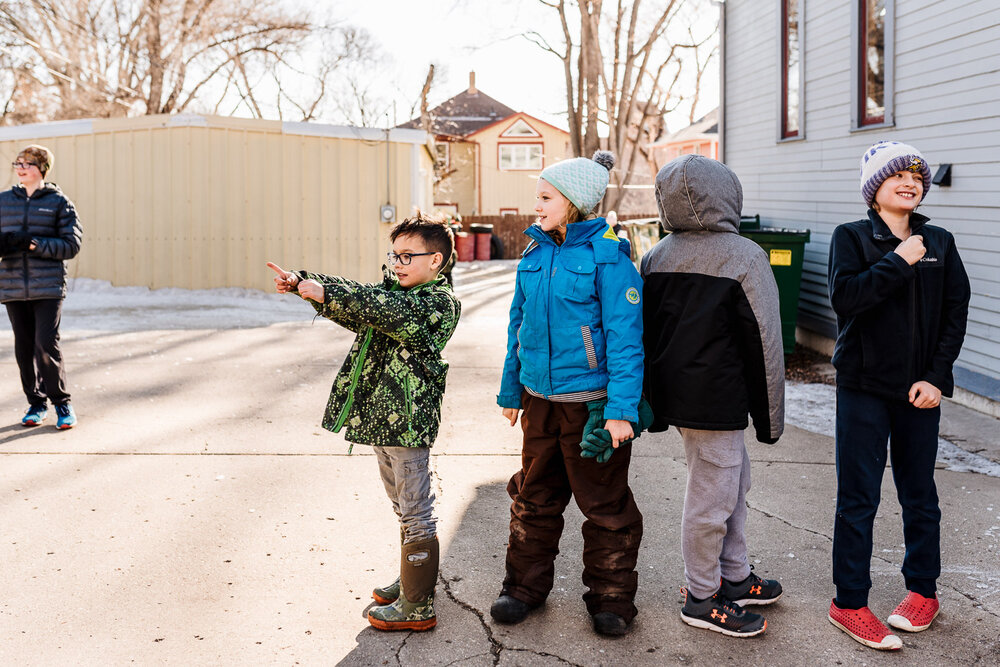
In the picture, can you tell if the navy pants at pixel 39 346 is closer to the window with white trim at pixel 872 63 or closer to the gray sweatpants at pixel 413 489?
the gray sweatpants at pixel 413 489

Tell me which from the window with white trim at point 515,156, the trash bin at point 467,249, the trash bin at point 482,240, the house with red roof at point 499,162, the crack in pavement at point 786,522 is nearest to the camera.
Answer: the crack in pavement at point 786,522

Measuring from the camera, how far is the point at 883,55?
374 inches

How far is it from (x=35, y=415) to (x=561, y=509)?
4.41m

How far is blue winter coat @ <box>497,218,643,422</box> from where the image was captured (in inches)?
133

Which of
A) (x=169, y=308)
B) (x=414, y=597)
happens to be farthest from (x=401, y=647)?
(x=169, y=308)

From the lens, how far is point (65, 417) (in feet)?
21.5

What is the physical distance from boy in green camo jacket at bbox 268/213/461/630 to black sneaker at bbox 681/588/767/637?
0.94 meters

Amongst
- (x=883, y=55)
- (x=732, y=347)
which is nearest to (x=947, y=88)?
(x=883, y=55)

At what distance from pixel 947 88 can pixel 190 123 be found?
10.6 metres

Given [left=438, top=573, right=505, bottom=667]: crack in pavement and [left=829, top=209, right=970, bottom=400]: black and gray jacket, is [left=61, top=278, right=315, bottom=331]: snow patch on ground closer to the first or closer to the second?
[left=438, top=573, right=505, bottom=667]: crack in pavement

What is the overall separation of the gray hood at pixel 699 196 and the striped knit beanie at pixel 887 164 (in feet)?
1.51

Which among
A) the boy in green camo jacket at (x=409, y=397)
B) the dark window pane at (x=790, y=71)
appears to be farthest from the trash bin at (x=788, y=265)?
the boy in green camo jacket at (x=409, y=397)

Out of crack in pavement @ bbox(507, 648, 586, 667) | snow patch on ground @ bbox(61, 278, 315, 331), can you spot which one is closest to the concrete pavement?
crack in pavement @ bbox(507, 648, 586, 667)

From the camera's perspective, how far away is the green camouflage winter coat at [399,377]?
3484 mm
